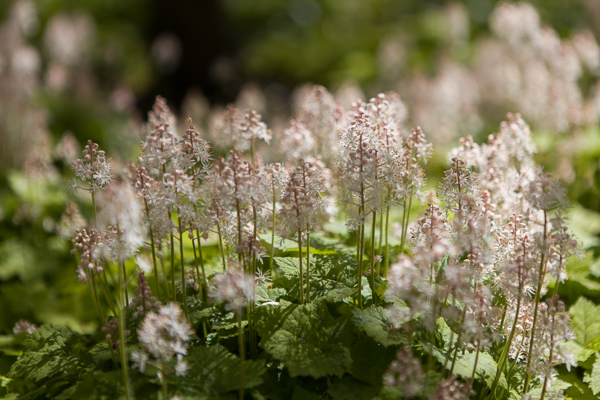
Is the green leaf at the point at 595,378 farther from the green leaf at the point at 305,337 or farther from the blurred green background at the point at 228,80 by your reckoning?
the green leaf at the point at 305,337

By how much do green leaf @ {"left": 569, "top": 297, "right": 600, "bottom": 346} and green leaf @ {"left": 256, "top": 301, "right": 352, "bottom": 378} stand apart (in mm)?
1370

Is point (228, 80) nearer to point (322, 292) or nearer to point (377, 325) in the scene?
point (322, 292)

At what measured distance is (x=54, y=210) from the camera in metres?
4.96

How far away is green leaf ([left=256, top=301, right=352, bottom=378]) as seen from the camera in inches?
77.7

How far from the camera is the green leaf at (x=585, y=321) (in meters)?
2.72

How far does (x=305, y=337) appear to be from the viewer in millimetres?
2141

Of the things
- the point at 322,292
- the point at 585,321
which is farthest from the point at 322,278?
the point at 585,321

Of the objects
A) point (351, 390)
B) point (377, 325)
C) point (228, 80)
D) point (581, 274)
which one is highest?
point (228, 80)

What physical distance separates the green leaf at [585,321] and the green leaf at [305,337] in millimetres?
1370

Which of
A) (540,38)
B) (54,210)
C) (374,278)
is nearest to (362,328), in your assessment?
(374,278)

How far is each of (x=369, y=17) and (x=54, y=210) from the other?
10274 mm

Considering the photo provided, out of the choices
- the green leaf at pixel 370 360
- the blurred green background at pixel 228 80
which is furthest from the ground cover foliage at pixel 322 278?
the blurred green background at pixel 228 80

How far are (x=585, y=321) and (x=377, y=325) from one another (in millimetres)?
1402

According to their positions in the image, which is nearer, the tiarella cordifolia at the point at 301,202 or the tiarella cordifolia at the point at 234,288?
the tiarella cordifolia at the point at 234,288
